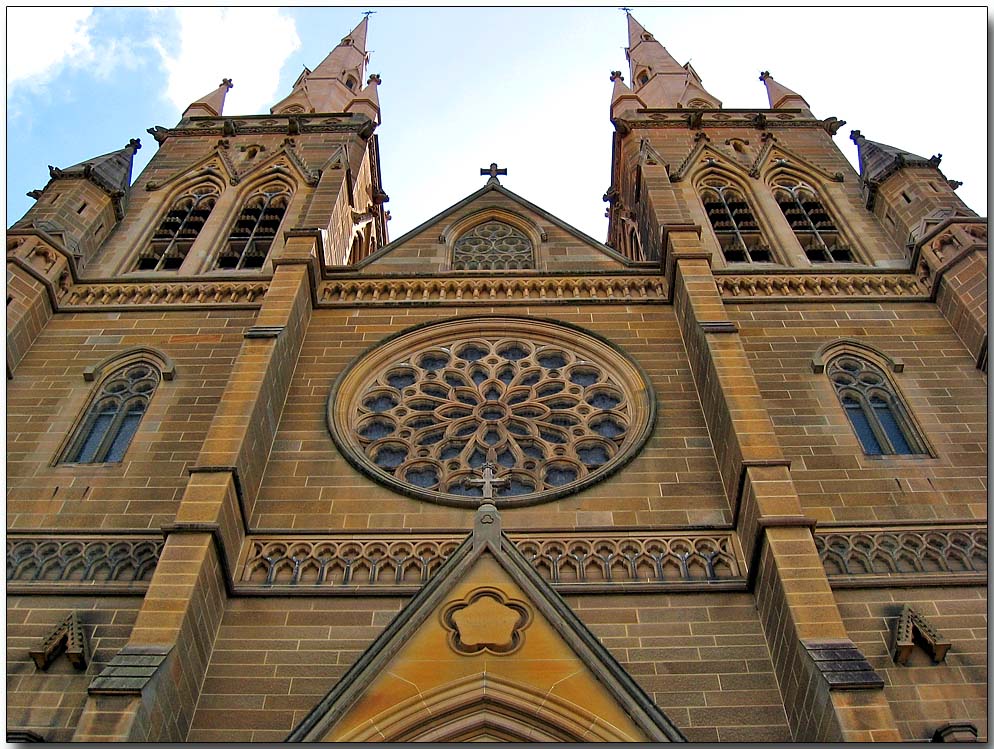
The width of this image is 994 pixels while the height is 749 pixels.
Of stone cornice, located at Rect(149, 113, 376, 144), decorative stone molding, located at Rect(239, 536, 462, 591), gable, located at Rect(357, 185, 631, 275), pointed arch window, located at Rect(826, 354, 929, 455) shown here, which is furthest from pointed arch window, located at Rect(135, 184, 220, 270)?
pointed arch window, located at Rect(826, 354, 929, 455)

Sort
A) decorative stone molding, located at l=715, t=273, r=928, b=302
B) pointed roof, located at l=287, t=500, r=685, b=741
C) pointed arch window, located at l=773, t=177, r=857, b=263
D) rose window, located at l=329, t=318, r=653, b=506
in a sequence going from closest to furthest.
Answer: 1. pointed roof, located at l=287, t=500, r=685, b=741
2. rose window, located at l=329, t=318, r=653, b=506
3. decorative stone molding, located at l=715, t=273, r=928, b=302
4. pointed arch window, located at l=773, t=177, r=857, b=263

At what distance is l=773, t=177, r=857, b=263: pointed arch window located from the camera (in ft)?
61.4

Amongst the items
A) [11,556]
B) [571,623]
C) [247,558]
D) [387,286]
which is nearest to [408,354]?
[387,286]

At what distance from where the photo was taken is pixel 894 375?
1458 cm

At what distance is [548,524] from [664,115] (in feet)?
47.9

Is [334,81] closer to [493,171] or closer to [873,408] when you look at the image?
[493,171]

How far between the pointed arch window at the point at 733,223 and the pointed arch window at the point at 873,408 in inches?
162

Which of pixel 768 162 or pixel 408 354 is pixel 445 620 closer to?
pixel 408 354

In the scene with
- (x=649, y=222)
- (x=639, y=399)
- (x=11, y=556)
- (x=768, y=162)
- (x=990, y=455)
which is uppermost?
(x=768, y=162)

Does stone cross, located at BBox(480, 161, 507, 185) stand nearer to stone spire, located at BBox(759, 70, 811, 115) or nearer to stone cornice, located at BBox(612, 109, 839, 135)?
stone cornice, located at BBox(612, 109, 839, 135)

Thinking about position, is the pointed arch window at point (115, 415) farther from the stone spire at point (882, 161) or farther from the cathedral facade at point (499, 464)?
the stone spire at point (882, 161)

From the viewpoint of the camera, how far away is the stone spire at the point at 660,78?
28.2 m

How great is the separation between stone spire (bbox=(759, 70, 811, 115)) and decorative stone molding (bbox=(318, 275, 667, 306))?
10.3 m

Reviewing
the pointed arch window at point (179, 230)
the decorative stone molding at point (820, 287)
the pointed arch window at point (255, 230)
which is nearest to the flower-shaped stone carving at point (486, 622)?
the decorative stone molding at point (820, 287)
